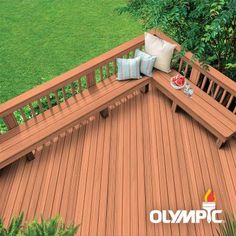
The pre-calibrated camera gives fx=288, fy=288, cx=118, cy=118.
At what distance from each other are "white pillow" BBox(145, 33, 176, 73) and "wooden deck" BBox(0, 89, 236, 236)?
793 millimetres

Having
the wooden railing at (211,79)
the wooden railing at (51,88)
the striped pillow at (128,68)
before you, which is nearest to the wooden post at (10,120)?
the wooden railing at (51,88)

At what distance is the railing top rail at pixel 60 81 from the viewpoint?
12.5ft

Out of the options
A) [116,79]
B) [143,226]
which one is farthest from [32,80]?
[143,226]

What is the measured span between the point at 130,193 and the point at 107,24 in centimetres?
498

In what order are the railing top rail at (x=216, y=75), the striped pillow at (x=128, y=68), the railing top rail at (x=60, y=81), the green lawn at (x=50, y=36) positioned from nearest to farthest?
the railing top rail at (x=60, y=81)
the railing top rail at (x=216, y=75)
the striped pillow at (x=128, y=68)
the green lawn at (x=50, y=36)

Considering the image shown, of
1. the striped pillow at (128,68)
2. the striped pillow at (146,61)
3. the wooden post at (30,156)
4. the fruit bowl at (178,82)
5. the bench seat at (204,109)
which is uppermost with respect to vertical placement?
the striped pillow at (146,61)

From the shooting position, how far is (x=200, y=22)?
4.04 metres

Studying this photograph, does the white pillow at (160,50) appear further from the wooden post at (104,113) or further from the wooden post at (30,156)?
the wooden post at (30,156)

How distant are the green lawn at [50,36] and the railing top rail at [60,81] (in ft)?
7.07

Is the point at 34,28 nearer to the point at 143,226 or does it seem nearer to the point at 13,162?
the point at 13,162

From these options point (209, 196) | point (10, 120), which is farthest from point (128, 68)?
point (209, 196)

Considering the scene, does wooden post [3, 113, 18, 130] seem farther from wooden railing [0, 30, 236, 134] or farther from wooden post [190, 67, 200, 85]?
wooden post [190, 67, 200, 85]

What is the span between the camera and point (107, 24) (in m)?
7.39

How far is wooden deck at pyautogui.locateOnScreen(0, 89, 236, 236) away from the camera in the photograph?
3.60 metres
